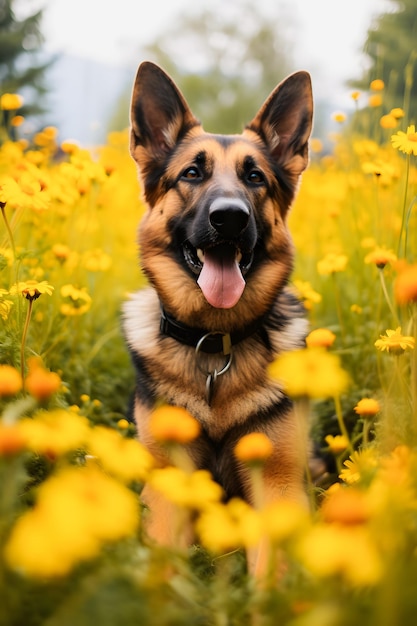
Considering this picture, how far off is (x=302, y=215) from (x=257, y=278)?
9.68 ft

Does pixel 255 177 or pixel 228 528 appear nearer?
pixel 228 528

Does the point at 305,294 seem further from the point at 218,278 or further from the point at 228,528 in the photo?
the point at 228,528

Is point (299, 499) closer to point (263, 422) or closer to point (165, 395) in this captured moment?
point (263, 422)

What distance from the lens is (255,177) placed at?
8.89 feet

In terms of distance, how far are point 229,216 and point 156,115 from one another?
0.83m

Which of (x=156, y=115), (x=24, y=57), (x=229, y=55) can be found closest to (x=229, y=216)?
(x=156, y=115)

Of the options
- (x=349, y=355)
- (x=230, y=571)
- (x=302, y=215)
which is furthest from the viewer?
(x=302, y=215)

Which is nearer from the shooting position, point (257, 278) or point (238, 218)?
point (238, 218)

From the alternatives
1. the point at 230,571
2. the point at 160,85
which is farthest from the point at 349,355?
the point at 230,571

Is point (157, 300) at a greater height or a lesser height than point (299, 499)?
greater

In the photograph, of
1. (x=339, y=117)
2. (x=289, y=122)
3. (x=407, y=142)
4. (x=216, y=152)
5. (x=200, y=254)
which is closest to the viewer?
(x=407, y=142)

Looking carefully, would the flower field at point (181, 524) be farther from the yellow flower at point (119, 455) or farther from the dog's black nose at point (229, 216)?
the dog's black nose at point (229, 216)

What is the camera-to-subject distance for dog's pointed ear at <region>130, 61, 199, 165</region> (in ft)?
8.56

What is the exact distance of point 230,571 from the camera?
1.29 metres
